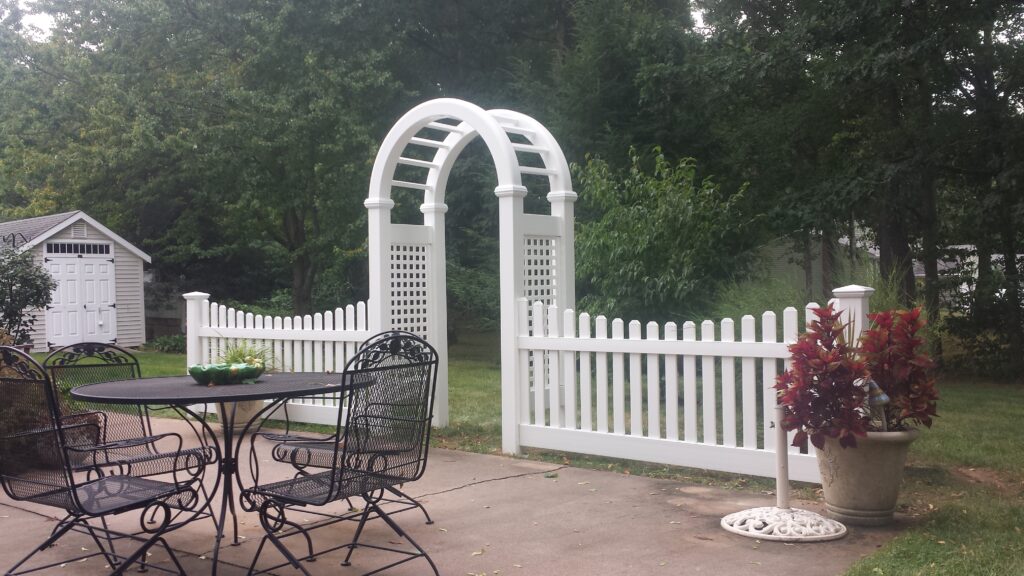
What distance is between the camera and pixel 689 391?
6.34m

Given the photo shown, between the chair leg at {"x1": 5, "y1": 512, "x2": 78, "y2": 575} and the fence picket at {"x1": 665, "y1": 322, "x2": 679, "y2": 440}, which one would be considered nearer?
the chair leg at {"x1": 5, "y1": 512, "x2": 78, "y2": 575}

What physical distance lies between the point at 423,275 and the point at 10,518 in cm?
430

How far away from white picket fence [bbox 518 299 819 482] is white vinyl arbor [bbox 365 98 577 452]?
0.27 m

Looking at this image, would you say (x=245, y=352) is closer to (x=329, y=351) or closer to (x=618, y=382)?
(x=329, y=351)

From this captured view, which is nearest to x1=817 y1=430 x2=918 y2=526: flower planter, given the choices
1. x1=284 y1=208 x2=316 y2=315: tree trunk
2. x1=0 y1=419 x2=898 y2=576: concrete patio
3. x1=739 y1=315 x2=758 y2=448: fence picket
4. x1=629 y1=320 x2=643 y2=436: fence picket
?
x1=0 y1=419 x2=898 y2=576: concrete patio

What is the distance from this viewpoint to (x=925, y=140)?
14.0m

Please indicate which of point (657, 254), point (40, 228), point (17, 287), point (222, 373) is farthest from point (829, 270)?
point (40, 228)

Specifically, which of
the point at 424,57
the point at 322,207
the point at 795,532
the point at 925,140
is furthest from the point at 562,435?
the point at 424,57

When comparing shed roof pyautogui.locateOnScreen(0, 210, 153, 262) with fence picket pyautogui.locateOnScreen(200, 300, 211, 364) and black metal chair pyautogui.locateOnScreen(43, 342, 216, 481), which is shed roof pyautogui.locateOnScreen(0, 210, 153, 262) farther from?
black metal chair pyautogui.locateOnScreen(43, 342, 216, 481)

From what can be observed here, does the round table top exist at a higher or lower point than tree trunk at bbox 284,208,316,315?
lower

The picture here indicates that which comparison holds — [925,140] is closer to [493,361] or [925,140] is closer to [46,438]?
[493,361]

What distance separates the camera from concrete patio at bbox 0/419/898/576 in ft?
14.7

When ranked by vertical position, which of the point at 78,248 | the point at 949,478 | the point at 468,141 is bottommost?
the point at 949,478

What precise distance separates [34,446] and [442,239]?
506cm
